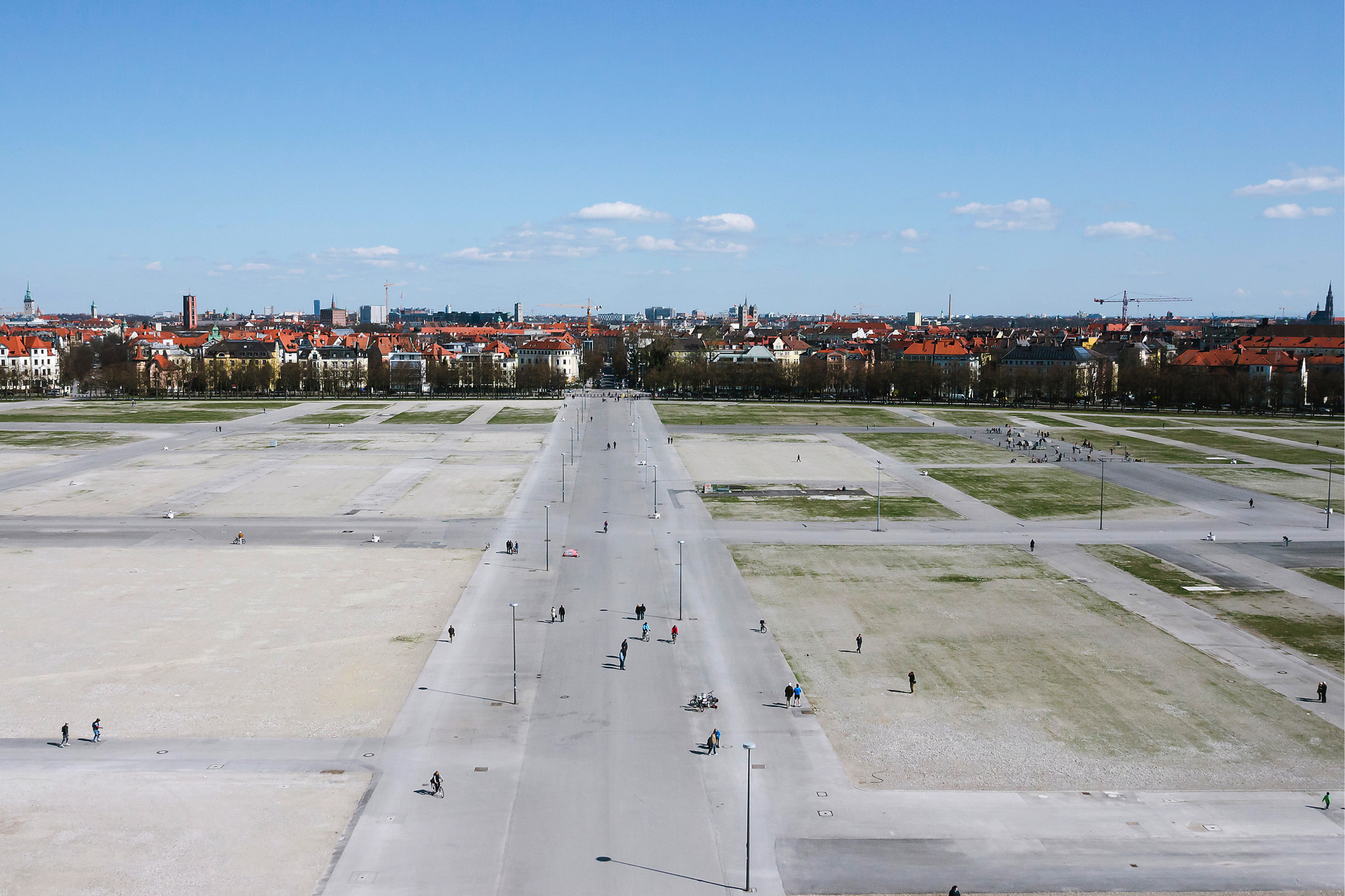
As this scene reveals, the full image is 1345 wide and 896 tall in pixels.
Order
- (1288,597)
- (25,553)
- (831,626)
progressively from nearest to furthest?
(831,626) → (1288,597) → (25,553)

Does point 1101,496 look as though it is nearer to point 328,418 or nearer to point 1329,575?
point 1329,575

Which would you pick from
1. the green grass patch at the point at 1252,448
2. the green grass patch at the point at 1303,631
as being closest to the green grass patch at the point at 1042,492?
the green grass patch at the point at 1303,631

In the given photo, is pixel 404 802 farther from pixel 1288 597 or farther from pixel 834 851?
pixel 1288 597

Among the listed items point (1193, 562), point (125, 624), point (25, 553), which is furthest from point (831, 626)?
point (25, 553)

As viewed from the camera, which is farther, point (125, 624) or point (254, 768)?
point (125, 624)

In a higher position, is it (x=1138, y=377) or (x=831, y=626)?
(x=1138, y=377)

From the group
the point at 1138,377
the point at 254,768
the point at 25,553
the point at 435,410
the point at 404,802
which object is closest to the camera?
the point at 404,802

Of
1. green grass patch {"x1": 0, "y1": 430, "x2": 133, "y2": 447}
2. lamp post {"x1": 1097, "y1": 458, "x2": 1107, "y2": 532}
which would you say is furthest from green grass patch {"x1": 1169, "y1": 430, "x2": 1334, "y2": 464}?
green grass patch {"x1": 0, "y1": 430, "x2": 133, "y2": 447}
